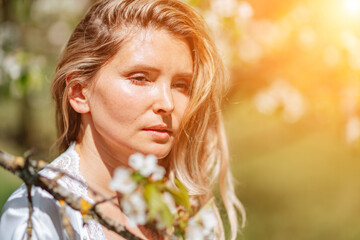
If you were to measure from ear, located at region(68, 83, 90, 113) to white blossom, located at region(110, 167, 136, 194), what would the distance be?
0.65m

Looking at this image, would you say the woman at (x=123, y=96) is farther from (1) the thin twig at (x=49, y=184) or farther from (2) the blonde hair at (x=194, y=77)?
(1) the thin twig at (x=49, y=184)

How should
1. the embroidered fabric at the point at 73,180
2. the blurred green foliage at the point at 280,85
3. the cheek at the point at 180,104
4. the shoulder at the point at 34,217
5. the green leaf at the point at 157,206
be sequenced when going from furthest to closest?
the blurred green foliage at the point at 280,85 < the cheek at the point at 180,104 < the embroidered fabric at the point at 73,180 < the shoulder at the point at 34,217 < the green leaf at the point at 157,206

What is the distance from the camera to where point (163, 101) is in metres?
1.64

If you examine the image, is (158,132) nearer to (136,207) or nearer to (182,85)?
(182,85)

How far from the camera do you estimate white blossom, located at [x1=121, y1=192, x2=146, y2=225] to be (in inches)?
45.1

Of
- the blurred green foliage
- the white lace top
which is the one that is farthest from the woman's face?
the blurred green foliage

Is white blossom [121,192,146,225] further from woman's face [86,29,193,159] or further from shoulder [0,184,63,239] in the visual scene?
woman's face [86,29,193,159]

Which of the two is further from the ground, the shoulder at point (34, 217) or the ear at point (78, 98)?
the ear at point (78, 98)

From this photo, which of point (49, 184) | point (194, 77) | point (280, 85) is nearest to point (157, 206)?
point (49, 184)

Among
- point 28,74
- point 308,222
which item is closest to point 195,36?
point 28,74

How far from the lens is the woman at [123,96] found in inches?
64.6

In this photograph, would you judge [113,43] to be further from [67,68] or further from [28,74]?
[28,74]

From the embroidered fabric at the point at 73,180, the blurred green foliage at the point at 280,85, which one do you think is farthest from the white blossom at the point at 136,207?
the blurred green foliage at the point at 280,85

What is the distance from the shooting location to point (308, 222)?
521 cm
